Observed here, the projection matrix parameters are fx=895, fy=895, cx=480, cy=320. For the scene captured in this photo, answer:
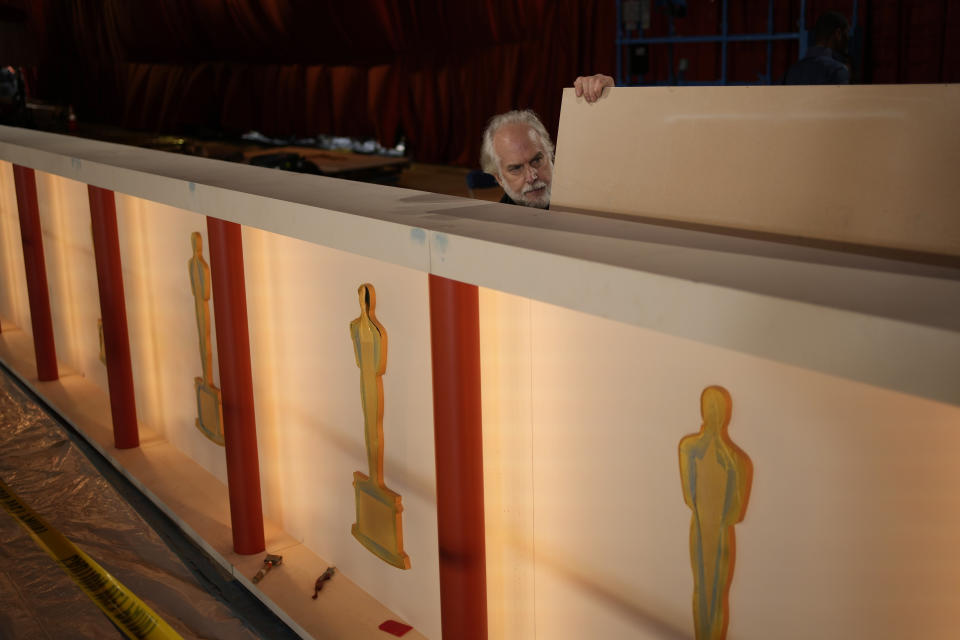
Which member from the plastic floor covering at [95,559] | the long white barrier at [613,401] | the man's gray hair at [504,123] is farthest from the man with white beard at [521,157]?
the plastic floor covering at [95,559]

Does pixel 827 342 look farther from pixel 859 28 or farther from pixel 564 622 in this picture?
pixel 859 28

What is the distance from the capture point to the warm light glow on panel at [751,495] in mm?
919

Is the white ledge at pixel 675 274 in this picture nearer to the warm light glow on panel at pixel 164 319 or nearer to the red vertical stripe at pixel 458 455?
the red vertical stripe at pixel 458 455

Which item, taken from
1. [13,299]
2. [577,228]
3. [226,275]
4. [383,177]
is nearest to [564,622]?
[577,228]

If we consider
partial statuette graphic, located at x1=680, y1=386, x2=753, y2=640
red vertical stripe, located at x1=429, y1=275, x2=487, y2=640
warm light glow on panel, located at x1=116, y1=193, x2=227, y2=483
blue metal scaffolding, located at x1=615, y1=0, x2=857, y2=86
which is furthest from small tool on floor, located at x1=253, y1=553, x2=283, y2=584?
blue metal scaffolding, located at x1=615, y1=0, x2=857, y2=86

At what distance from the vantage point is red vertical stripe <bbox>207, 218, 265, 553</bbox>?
1.89 m

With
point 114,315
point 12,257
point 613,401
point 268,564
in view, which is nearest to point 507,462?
point 613,401

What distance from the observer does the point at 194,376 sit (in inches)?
93.4

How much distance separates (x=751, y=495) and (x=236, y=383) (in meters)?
A: 1.23

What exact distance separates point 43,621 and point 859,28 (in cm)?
508

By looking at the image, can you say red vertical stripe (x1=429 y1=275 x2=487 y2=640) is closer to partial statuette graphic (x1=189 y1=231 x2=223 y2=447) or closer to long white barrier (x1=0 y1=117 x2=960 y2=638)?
long white barrier (x1=0 y1=117 x2=960 y2=638)

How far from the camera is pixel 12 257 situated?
12.9ft

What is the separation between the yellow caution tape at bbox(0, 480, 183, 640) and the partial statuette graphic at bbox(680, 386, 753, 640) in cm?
118

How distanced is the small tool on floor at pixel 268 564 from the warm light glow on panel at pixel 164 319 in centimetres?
47
